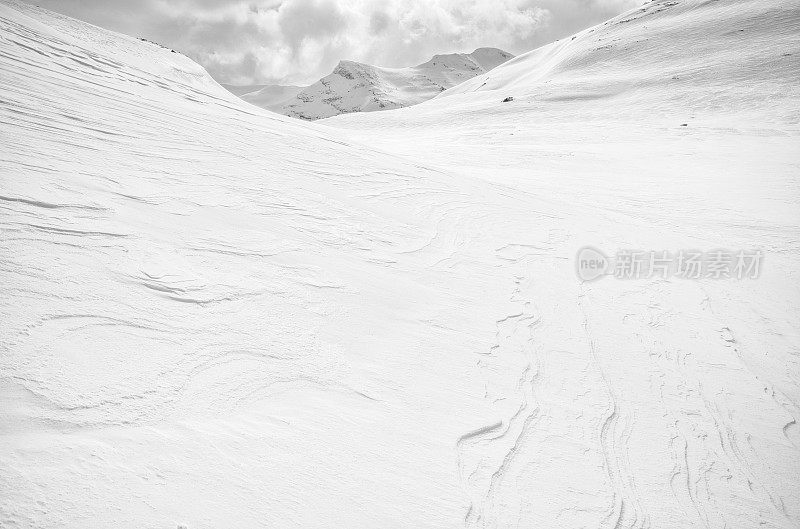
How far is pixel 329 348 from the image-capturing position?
Result: 238cm

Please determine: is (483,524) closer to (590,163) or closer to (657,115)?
(590,163)

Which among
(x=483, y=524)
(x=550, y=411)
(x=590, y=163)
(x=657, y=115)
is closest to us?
(x=483, y=524)

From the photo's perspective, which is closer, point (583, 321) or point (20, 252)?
point (20, 252)

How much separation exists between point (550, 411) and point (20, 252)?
3.22 meters

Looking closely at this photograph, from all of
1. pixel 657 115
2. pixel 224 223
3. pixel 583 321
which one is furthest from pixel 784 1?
pixel 224 223

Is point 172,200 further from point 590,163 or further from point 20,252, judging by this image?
point 590,163

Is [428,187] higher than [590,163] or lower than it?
lower

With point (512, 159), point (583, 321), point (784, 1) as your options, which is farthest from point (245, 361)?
point (784, 1)

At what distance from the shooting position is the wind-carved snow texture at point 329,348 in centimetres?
153

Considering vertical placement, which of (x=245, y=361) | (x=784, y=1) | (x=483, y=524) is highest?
(x=784, y=1)

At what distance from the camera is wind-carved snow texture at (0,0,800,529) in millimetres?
1528

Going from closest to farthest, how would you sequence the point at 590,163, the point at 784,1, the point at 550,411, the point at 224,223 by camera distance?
the point at 550,411 → the point at 224,223 → the point at 590,163 → the point at 784,1

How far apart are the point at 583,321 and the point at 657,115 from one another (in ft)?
65.3

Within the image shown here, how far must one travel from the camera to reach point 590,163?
39.5 feet
